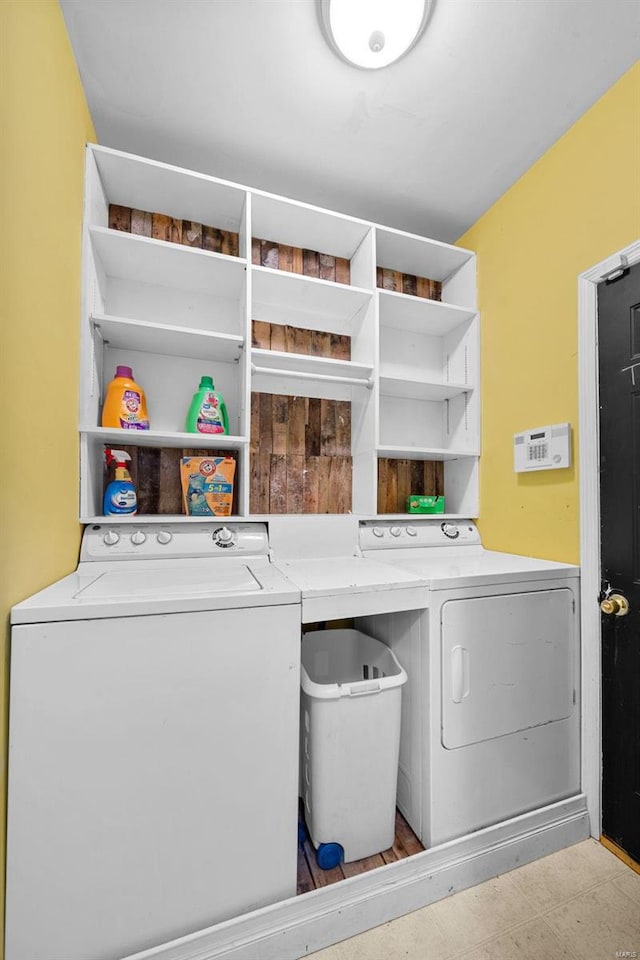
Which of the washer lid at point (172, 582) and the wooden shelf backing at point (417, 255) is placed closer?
the washer lid at point (172, 582)

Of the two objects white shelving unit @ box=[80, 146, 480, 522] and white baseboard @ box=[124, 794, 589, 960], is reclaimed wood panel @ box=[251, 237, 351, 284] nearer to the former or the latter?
white shelving unit @ box=[80, 146, 480, 522]

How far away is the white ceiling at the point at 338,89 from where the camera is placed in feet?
4.09

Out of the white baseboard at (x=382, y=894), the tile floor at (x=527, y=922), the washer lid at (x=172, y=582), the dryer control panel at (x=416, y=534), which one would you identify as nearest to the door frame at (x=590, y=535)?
the white baseboard at (x=382, y=894)

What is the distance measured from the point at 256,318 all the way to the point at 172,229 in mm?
540

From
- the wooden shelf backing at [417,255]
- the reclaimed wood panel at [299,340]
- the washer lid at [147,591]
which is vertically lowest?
the washer lid at [147,591]

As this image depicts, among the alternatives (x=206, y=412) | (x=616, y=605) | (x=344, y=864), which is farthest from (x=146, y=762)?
(x=616, y=605)

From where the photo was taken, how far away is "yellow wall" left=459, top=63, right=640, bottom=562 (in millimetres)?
1464

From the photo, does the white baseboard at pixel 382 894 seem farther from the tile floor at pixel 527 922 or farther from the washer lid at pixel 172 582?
the washer lid at pixel 172 582

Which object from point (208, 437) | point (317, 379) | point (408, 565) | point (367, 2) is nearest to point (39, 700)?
point (208, 437)

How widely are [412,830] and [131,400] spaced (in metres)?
1.94

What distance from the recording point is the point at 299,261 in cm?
212

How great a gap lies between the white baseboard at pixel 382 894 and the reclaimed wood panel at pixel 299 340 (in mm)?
2096

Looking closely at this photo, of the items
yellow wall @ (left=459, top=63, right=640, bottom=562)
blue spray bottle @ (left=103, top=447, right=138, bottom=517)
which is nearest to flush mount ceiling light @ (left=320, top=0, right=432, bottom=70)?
yellow wall @ (left=459, top=63, right=640, bottom=562)

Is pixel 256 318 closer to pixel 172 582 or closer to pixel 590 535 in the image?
pixel 172 582
